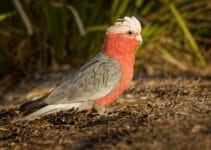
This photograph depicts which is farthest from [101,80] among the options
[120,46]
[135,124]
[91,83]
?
[135,124]

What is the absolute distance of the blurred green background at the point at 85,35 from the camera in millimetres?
7191

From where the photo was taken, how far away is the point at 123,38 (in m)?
4.09

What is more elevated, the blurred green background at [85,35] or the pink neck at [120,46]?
the blurred green background at [85,35]

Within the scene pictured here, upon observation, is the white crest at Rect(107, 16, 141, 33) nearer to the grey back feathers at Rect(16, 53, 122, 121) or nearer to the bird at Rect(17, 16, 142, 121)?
the bird at Rect(17, 16, 142, 121)

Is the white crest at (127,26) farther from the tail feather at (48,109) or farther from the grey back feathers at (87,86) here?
the tail feather at (48,109)

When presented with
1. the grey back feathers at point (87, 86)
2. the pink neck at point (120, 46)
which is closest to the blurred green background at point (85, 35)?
the pink neck at point (120, 46)

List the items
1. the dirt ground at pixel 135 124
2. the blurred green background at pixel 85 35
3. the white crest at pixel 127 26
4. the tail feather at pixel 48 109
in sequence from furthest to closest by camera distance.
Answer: the blurred green background at pixel 85 35 < the white crest at pixel 127 26 < the tail feather at pixel 48 109 < the dirt ground at pixel 135 124

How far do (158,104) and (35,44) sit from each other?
11.8ft

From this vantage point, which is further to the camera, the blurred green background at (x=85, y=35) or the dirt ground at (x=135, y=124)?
the blurred green background at (x=85, y=35)

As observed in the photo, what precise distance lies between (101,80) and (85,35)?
10.4 feet

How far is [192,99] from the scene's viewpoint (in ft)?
13.6

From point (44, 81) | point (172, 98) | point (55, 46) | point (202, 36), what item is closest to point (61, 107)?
point (172, 98)

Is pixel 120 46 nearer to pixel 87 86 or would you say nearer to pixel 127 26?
pixel 127 26

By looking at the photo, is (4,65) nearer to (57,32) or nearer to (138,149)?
(57,32)
